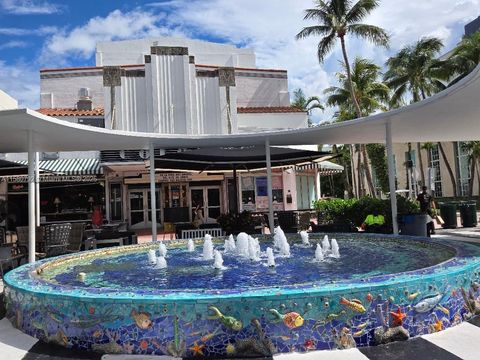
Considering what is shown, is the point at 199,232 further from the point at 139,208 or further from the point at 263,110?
the point at 263,110

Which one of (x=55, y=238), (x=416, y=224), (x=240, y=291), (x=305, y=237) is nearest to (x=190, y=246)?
(x=305, y=237)

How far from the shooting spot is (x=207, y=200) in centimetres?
2489

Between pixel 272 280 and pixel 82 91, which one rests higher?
pixel 82 91

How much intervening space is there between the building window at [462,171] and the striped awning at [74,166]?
29.2 metres

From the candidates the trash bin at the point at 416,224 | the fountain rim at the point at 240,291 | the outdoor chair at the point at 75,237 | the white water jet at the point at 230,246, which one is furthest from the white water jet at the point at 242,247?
the fountain rim at the point at 240,291

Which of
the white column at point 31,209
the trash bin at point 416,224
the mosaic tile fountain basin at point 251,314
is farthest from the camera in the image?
the trash bin at point 416,224

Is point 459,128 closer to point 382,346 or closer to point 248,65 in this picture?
point 382,346

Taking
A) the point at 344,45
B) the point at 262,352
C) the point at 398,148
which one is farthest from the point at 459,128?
the point at 398,148

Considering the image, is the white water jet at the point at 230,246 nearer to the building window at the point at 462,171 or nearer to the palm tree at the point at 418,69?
Answer: the palm tree at the point at 418,69

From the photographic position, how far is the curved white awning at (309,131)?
324 inches

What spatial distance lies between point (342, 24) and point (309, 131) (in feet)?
48.4

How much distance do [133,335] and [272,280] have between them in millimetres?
2923

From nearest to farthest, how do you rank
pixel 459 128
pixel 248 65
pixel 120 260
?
1. pixel 120 260
2. pixel 459 128
3. pixel 248 65

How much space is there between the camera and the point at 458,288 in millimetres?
5266
